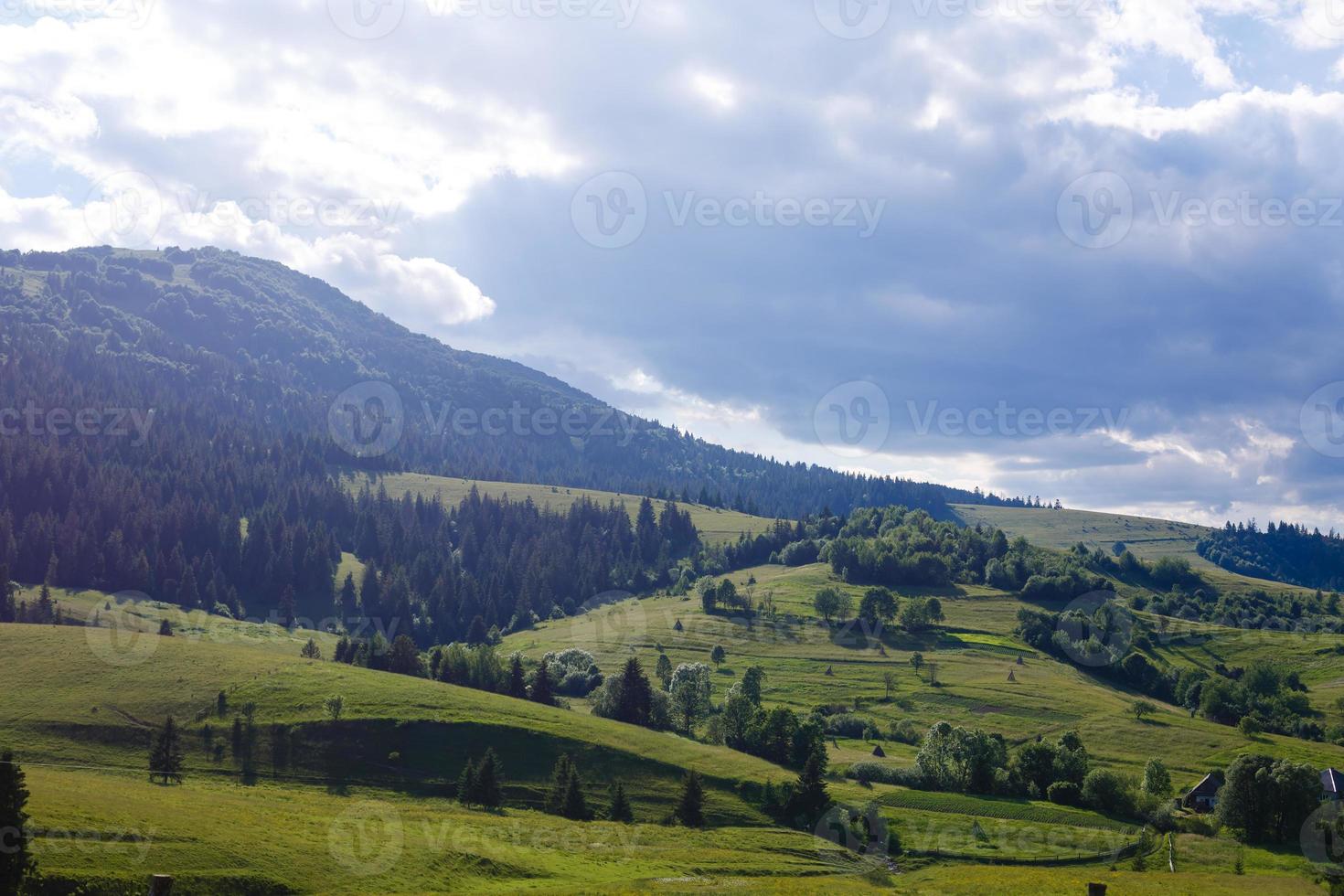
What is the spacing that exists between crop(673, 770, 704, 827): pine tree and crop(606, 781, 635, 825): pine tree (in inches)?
217

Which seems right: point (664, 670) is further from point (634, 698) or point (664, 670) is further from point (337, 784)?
point (337, 784)

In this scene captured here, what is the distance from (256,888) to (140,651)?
82623 millimetres

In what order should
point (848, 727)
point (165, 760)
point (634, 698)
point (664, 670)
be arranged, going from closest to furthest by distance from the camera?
point (165, 760) → point (634, 698) → point (848, 727) → point (664, 670)

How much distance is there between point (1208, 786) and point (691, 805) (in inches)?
2795

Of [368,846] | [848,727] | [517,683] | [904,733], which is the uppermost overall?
[368,846]

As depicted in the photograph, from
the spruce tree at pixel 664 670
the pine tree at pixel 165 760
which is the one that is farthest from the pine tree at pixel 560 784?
the spruce tree at pixel 664 670

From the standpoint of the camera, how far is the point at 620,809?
339 ft

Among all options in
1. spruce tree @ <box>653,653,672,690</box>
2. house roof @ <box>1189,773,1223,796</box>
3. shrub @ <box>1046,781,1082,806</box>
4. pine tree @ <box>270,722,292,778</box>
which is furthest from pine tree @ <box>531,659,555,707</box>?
house roof @ <box>1189,773,1223,796</box>

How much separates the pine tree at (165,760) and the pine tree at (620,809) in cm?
4404

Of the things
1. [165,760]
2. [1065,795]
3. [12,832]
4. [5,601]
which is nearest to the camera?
[12,832]

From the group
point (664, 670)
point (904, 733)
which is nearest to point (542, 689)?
point (664, 670)

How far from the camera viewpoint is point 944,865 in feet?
307

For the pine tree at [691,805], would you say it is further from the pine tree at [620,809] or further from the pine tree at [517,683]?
the pine tree at [517,683]

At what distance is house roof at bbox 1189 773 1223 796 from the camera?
404 feet
